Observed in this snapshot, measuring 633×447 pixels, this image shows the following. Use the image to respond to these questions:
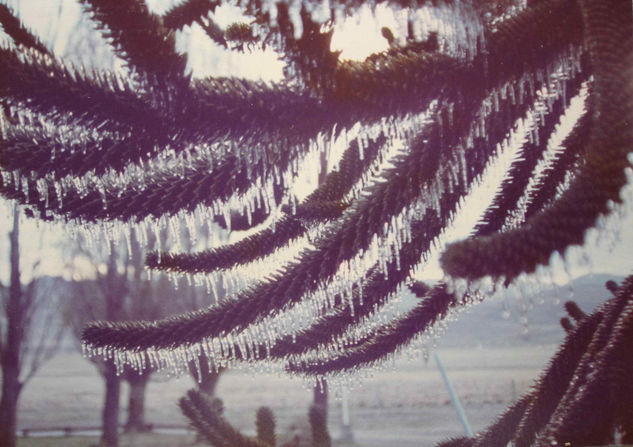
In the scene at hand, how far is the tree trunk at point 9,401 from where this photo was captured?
4.15m

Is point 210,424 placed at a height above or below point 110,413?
above

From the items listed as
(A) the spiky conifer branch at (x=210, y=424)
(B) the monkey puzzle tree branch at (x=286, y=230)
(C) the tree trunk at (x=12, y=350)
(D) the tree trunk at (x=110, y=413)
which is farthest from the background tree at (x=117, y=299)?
(B) the monkey puzzle tree branch at (x=286, y=230)

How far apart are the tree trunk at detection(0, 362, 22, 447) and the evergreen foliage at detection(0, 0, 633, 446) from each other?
4.46 metres

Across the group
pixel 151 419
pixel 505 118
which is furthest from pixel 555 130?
pixel 151 419

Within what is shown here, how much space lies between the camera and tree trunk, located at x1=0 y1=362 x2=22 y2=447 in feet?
13.6

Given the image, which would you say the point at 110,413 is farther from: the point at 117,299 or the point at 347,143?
the point at 347,143

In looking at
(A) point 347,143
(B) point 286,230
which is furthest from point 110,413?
(A) point 347,143

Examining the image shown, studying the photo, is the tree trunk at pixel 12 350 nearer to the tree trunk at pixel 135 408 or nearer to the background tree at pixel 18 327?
the background tree at pixel 18 327

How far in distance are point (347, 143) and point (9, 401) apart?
4.74 meters

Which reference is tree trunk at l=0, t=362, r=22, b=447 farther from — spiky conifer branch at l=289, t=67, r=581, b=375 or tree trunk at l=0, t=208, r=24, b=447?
spiky conifer branch at l=289, t=67, r=581, b=375

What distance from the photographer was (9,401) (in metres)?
4.17

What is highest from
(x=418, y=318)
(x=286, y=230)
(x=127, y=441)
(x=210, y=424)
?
(x=286, y=230)

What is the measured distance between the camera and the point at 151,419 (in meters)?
6.06

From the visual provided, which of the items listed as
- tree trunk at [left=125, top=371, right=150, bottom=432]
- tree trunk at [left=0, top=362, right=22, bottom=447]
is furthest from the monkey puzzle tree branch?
tree trunk at [left=125, top=371, right=150, bottom=432]
